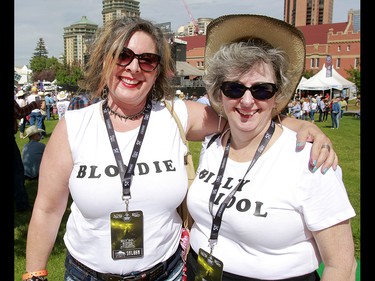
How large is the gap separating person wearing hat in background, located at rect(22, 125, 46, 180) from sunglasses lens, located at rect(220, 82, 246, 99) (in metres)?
6.40

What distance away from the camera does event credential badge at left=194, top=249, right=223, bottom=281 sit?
1852mm

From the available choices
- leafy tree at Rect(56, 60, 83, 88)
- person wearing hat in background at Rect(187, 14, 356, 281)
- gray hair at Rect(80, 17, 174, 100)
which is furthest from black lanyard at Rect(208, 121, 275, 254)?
leafy tree at Rect(56, 60, 83, 88)

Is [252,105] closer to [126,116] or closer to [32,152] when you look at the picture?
[126,116]

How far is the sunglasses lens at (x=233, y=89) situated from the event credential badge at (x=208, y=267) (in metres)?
0.82

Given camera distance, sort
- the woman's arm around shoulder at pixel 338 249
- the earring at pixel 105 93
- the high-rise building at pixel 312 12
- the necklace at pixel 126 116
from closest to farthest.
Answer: the woman's arm around shoulder at pixel 338 249, the necklace at pixel 126 116, the earring at pixel 105 93, the high-rise building at pixel 312 12

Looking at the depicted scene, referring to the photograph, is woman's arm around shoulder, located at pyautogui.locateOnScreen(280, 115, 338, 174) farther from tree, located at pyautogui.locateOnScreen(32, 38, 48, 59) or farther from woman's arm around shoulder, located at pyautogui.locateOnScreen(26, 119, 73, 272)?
tree, located at pyautogui.locateOnScreen(32, 38, 48, 59)

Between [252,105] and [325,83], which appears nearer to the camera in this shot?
[252,105]

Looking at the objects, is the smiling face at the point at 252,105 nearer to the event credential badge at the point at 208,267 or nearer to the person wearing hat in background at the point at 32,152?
the event credential badge at the point at 208,267

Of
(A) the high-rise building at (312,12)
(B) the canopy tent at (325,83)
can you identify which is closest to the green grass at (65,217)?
(B) the canopy tent at (325,83)

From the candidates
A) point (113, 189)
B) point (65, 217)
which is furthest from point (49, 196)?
point (65, 217)

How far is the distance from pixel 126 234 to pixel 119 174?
0.31 metres

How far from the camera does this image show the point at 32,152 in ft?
25.1

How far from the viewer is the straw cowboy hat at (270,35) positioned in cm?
201

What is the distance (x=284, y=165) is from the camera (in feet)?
5.82
